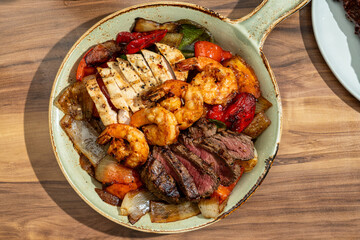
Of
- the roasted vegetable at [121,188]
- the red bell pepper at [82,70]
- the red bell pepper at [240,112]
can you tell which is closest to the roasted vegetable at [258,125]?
the red bell pepper at [240,112]

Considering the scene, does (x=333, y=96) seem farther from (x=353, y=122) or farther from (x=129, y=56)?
(x=129, y=56)

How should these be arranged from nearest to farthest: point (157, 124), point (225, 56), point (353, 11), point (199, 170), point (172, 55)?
point (157, 124), point (199, 170), point (172, 55), point (225, 56), point (353, 11)

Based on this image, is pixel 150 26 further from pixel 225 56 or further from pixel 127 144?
pixel 127 144

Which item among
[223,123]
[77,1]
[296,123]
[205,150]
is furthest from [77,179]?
[296,123]

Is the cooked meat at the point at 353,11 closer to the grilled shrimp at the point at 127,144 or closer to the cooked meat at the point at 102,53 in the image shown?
the cooked meat at the point at 102,53

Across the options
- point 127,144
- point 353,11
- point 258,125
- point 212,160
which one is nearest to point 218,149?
point 212,160

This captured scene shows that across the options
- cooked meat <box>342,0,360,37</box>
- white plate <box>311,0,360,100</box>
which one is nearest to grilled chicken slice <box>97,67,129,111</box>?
white plate <box>311,0,360,100</box>

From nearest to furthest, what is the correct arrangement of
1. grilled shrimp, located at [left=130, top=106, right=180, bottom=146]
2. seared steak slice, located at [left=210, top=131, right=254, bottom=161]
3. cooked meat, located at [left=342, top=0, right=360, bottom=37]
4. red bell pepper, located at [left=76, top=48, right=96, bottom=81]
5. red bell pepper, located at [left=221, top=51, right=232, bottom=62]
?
grilled shrimp, located at [left=130, top=106, right=180, bottom=146] < seared steak slice, located at [left=210, top=131, right=254, bottom=161] < red bell pepper, located at [left=76, top=48, right=96, bottom=81] < red bell pepper, located at [left=221, top=51, right=232, bottom=62] < cooked meat, located at [left=342, top=0, right=360, bottom=37]

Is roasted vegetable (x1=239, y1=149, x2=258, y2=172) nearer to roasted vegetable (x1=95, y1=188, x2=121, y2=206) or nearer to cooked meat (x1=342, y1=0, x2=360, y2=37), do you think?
roasted vegetable (x1=95, y1=188, x2=121, y2=206)
